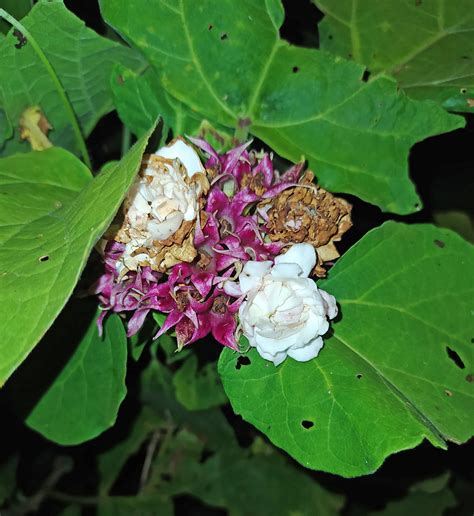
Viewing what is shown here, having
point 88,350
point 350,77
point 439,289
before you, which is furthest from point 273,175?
point 88,350

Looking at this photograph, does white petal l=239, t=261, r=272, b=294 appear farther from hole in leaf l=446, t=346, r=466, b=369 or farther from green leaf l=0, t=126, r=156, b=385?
hole in leaf l=446, t=346, r=466, b=369

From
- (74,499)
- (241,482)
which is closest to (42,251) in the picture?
(241,482)

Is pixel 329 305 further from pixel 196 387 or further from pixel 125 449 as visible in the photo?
pixel 125 449

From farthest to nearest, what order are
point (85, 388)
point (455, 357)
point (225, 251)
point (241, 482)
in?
point (241, 482) < point (85, 388) < point (455, 357) < point (225, 251)

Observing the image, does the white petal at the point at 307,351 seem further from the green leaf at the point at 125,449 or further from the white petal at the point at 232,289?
the green leaf at the point at 125,449

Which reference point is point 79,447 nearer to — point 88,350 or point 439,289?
point 88,350

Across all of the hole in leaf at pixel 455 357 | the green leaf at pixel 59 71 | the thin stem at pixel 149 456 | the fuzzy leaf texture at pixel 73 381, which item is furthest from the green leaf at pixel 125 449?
the hole in leaf at pixel 455 357

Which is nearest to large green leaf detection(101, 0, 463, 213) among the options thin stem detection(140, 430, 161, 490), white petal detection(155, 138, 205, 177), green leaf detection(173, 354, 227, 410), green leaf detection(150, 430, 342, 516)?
white petal detection(155, 138, 205, 177)
